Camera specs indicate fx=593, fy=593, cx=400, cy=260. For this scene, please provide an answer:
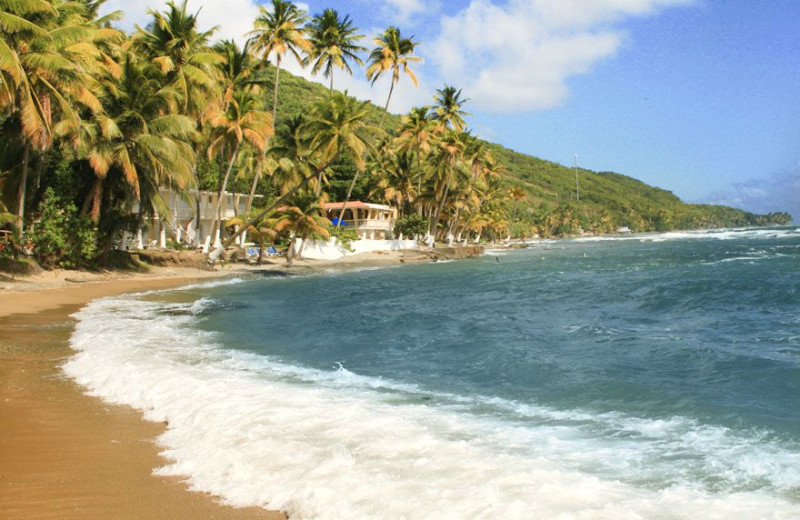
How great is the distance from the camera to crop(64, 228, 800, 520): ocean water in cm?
494

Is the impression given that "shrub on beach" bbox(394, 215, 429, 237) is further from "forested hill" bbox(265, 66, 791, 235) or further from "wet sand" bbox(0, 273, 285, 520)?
"wet sand" bbox(0, 273, 285, 520)

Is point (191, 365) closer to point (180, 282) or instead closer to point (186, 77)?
point (180, 282)

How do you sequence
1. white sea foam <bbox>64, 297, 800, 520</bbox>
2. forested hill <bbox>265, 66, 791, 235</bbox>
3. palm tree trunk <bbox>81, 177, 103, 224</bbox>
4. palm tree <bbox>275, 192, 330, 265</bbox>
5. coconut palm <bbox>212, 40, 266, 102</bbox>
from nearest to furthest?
white sea foam <bbox>64, 297, 800, 520</bbox>, palm tree trunk <bbox>81, 177, 103, 224</bbox>, coconut palm <bbox>212, 40, 266, 102</bbox>, palm tree <bbox>275, 192, 330, 265</bbox>, forested hill <bbox>265, 66, 791, 235</bbox>

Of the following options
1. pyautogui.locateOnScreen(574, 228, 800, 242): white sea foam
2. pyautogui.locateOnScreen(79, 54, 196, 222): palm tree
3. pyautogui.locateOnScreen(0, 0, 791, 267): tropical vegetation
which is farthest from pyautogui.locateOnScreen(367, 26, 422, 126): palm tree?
pyautogui.locateOnScreen(574, 228, 800, 242): white sea foam

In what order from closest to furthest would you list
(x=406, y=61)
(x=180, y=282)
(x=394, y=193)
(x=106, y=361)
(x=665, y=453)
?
1. (x=665, y=453)
2. (x=106, y=361)
3. (x=180, y=282)
4. (x=406, y=61)
5. (x=394, y=193)

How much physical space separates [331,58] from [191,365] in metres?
37.3

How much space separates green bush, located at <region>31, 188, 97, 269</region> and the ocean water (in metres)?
7.57

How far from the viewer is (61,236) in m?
23.6

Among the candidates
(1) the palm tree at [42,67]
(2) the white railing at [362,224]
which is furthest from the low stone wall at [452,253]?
(1) the palm tree at [42,67]

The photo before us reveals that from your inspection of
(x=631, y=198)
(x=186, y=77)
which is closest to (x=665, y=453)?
(x=186, y=77)

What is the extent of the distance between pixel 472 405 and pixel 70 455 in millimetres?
4786

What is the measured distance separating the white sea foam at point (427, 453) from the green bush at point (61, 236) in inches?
662

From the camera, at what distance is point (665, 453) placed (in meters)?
6.13

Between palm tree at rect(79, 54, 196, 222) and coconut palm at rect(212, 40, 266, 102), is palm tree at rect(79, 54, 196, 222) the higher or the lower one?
the lower one
